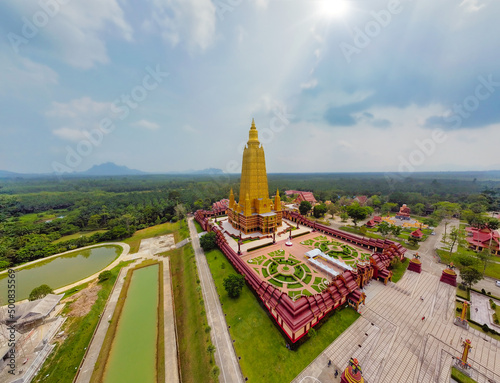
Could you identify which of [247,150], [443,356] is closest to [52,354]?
[443,356]

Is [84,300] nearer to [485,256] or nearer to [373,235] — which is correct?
[373,235]

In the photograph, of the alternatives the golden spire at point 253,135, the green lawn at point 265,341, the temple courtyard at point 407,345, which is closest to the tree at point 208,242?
the green lawn at point 265,341

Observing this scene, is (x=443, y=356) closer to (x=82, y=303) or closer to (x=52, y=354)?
(x=52, y=354)

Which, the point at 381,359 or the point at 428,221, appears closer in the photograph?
the point at 381,359

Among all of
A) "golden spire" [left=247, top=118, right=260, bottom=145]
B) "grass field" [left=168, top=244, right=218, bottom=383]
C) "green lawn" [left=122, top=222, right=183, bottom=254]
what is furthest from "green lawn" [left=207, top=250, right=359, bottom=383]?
"golden spire" [left=247, top=118, right=260, bottom=145]

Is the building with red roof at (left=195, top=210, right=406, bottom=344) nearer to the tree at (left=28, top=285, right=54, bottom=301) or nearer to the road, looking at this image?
the road

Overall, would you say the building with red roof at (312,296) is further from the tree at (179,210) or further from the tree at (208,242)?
the tree at (179,210)

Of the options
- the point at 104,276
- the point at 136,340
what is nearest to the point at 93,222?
the point at 104,276
